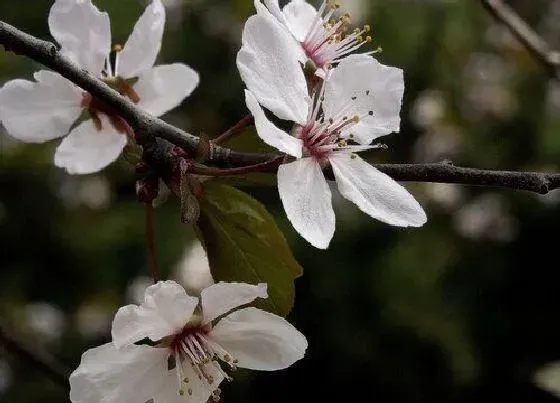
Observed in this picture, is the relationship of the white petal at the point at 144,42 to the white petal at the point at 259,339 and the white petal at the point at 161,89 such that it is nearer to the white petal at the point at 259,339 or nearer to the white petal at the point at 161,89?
the white petal at the point at 161,89

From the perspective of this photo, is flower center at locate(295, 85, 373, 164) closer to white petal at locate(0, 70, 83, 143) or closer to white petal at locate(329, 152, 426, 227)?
white petal at locate(329, 152, 426, 227)

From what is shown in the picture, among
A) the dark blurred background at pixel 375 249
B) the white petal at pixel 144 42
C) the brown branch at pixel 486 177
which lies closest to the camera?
the brown branch at pixel 486 177

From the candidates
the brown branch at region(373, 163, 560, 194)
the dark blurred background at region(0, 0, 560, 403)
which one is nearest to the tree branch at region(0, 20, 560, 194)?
the brown branch at region(373, 163, 560, 194)

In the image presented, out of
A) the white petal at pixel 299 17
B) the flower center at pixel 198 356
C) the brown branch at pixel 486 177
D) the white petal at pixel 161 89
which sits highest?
the brown branch at pixel 486 177

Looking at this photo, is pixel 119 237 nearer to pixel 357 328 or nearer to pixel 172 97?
pixel 357 328

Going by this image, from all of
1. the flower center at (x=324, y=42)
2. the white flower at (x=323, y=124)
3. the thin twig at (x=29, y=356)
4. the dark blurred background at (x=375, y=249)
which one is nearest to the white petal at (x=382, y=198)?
the white flower at (x=323, y=124)

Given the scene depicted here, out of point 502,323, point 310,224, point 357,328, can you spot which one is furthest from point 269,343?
point 502,323
